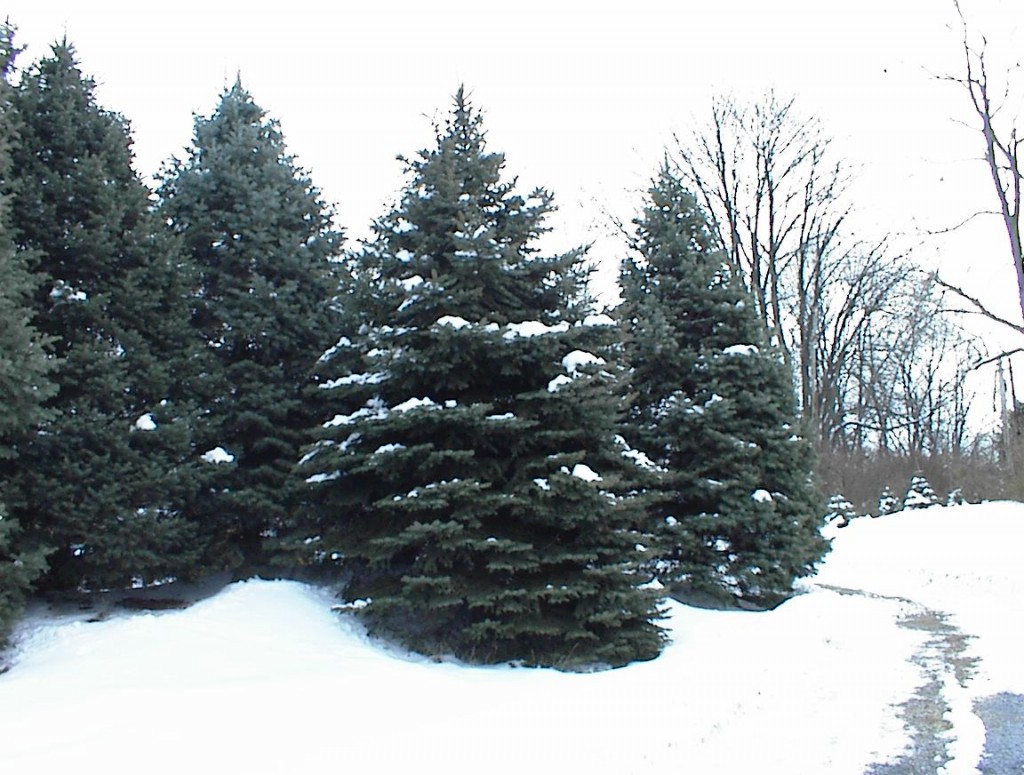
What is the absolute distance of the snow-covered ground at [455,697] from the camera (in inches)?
196

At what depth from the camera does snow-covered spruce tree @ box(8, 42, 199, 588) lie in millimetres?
7695

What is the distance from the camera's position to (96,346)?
26.8 ft

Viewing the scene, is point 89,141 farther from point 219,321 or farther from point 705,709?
point 705,709

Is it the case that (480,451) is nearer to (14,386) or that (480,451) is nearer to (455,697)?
(455,697)

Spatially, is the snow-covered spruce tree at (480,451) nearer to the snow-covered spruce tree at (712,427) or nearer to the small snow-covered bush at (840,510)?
the snow-covered spruce tree at (712,427)

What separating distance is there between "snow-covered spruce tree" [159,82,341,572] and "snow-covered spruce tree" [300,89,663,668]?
893mm

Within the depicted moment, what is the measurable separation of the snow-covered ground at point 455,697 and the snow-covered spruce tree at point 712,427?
2.84 feet

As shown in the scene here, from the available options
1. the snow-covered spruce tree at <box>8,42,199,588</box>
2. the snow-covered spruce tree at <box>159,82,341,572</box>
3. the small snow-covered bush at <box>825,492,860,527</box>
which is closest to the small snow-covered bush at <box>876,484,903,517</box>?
the small snow-covered bush at <box>825,492,860,527</box>

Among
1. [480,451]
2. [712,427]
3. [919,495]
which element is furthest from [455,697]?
[919,495]

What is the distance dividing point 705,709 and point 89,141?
334 inches

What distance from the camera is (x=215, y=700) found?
5.98 m

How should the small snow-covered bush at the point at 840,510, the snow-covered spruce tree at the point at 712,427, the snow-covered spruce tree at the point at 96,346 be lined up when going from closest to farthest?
the snow-covered spruce tree at the point at 96,346, the snow-covered spruce tree at the point at 712,427, the small snow-covered bush at the point at 840,510

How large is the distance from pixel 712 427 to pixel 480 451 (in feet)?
11.9

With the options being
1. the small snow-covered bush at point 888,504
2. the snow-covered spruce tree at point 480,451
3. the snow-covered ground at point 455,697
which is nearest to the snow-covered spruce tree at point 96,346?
the snow-covered ground at point 455,697
